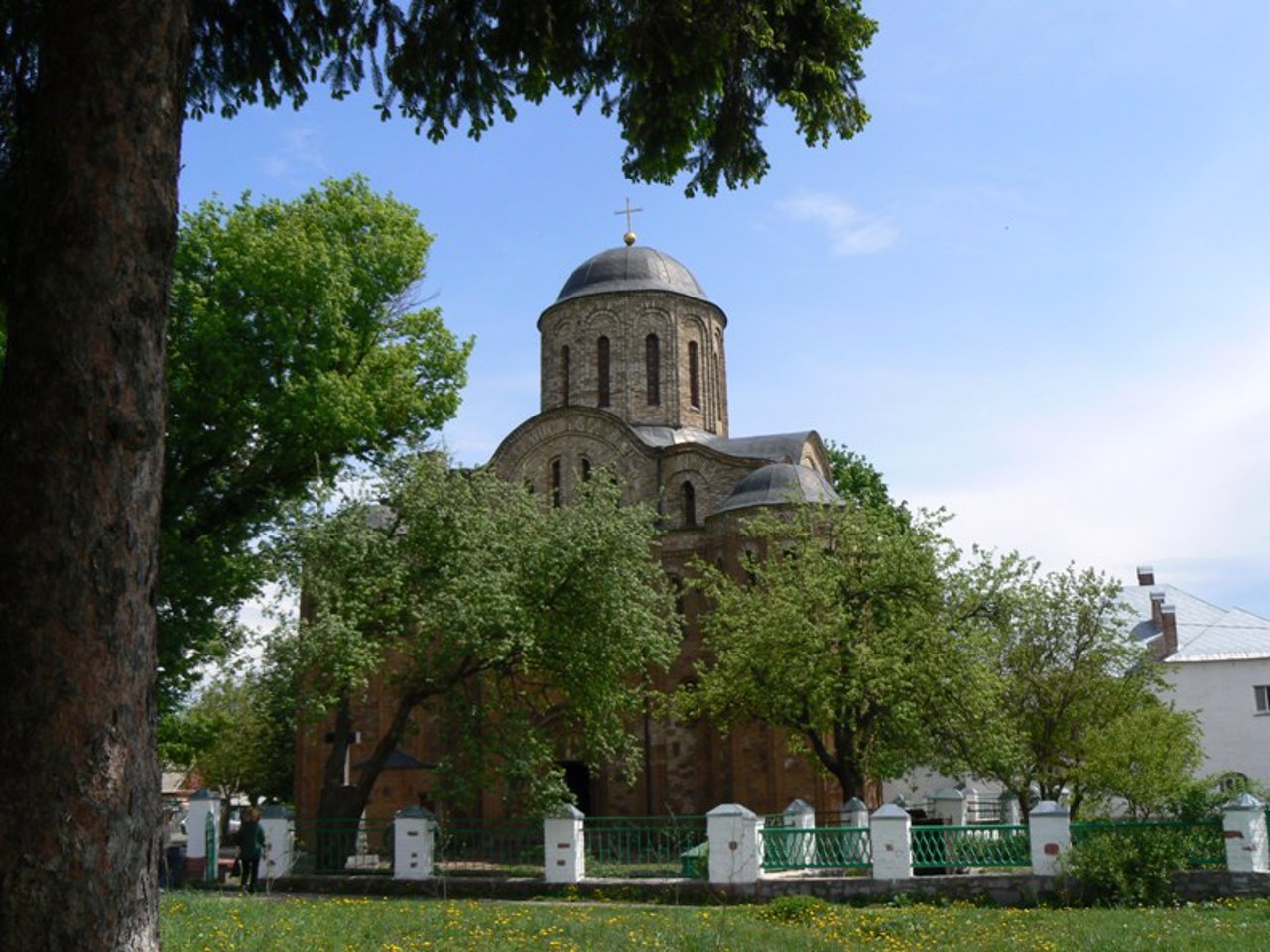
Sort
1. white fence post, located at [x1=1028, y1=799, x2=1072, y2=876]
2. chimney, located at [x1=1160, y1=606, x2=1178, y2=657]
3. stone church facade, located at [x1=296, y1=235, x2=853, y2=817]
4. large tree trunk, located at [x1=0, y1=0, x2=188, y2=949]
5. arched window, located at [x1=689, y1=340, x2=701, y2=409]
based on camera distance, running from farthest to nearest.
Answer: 1. chimney, located at [x1=1160, y1=606, x2=1178, y2=657]
2. arched window, located at [x1=689, y1=340, x2=701, y2=409]
3. stone church facade, located at [x1=296, y1=235, x2=853, y2=817]
4. white fence post, located at [x1=1028, y1=799, x2=1072, y2=876]
5. large tree trunk, located at [x1=0, y1=0, x2=188, y2=949]

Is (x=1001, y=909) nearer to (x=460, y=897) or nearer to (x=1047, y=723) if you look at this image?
(x=460, y=897)

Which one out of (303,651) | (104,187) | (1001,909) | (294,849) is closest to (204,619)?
(303,651)

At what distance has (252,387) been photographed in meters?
19.2

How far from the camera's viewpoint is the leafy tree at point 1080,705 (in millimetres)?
22703

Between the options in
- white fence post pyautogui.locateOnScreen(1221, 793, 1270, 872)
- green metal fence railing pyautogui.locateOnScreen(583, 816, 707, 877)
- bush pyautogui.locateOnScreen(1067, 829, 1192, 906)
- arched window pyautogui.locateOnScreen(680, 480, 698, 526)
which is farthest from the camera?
arched window pyautogui.locateOnScreen(680, 480, 698, 526)

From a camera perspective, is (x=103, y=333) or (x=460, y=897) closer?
(x=103, y=333)

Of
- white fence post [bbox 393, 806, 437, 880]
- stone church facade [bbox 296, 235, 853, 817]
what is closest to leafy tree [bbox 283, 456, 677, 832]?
white fence post [bbox 393, 806, 437, 880]

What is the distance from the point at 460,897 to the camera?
16406mm

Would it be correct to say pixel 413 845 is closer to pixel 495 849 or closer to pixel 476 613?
pixel 495 849

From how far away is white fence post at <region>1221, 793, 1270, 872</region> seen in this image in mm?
14578

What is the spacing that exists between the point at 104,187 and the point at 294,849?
1529 centimetres

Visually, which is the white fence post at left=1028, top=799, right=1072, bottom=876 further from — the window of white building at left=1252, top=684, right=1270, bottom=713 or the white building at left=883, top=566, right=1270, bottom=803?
the window of white building at left=1252, top=684, right=1270, bottom=713

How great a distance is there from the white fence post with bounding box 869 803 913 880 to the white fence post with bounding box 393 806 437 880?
6.22m

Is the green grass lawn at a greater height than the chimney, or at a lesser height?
lesser
